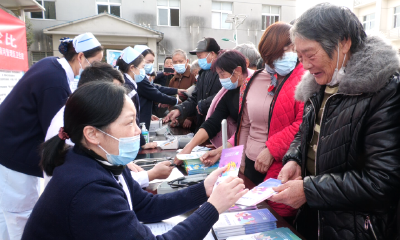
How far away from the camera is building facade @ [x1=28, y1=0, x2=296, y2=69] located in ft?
39.5

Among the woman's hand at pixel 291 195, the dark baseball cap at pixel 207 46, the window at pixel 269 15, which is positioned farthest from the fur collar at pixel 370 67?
the window at pixel 269 15

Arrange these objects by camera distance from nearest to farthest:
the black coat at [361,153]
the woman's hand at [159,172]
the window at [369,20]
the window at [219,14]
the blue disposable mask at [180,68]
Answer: the black coat at [361,153], the woman's hand at [159,172], the blue disposable mask at [180,68], the window at [219,14], the window at [369,20]

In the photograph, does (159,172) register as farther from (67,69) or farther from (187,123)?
(187,123)

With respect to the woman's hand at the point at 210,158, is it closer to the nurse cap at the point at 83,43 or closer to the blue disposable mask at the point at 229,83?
the blue disposable mask at the point at 229,83

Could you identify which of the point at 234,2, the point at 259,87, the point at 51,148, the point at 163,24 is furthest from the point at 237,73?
the point at 234,2

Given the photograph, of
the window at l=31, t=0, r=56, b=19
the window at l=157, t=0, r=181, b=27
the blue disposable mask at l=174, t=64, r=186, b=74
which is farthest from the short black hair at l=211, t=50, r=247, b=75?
the window at l=31, t=0, r=56, b=19

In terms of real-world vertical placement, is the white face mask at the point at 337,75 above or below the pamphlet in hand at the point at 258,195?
above

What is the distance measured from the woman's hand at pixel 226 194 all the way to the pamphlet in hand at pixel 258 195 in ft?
0.11

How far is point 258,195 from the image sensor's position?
1.19 m

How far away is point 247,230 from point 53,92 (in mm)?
1620

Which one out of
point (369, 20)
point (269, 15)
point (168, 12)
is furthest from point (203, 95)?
point (369, 20)

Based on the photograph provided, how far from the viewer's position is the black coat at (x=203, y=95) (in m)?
3.29

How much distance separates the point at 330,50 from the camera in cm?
120

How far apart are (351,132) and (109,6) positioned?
15.1 metres
